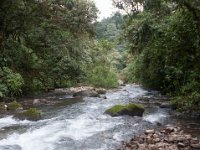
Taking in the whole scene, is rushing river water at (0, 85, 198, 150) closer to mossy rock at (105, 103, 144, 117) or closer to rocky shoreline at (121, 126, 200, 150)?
mossy rock at (105, 103, 144, 117)

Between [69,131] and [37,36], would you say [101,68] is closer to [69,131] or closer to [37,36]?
[69,131]

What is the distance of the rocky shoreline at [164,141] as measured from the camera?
9695mm

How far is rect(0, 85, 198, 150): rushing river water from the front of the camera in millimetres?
10273

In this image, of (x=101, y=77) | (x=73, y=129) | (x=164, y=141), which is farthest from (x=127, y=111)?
(x=101, y=77)

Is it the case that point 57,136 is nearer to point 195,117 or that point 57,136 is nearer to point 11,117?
point 11,117

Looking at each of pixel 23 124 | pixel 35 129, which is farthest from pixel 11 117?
pixel 35 129

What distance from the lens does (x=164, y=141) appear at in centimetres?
1032

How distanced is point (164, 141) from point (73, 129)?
146 inches

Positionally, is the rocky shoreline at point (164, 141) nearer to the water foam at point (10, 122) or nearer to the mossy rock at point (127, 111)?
the mossy rock at point (127, 111)

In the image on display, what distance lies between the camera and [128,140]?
10844 mm

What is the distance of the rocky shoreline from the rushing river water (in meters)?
0.53

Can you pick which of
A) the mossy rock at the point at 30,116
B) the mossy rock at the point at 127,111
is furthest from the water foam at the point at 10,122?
the mossy rock at the point at 127,111

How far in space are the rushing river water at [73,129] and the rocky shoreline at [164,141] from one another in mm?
526

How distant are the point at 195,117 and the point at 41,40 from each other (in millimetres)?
12238
